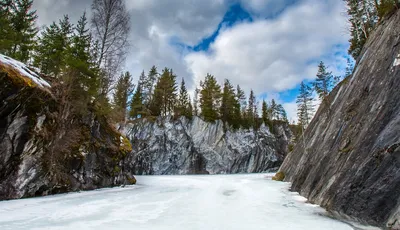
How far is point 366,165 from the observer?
5465mm

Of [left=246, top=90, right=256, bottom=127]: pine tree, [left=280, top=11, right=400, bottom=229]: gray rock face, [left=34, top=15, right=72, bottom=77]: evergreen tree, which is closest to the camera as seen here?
[left=280, top=11, right=400, bottom=229]: gray rock face

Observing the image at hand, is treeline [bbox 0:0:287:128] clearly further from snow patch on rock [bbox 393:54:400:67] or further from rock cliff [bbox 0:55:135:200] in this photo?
snow patch on rock [bbox 393:54:400:67]

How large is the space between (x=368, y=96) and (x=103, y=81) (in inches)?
629

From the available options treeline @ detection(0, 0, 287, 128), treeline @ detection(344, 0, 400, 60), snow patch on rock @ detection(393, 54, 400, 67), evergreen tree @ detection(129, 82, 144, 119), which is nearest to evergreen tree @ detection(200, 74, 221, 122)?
evergreen tree @ detection(129, 82, 144, 119)

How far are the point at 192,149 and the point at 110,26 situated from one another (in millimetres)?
30298

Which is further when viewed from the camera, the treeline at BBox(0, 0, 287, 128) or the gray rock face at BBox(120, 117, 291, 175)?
the gray rock face at BBox(120, 117, 291, 175)

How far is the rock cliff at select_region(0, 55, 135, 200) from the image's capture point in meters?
7.98

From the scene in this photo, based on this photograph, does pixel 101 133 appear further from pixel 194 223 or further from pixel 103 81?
pixel 194 223

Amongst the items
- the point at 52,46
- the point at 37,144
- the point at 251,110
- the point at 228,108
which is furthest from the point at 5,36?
the point at 251,110

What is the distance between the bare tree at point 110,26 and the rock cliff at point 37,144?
4.52 meters

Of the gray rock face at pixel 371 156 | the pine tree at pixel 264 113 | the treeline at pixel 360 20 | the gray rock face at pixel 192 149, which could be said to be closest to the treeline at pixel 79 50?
the gray rock face at pixel 371 156

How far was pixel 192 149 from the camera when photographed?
41.8m

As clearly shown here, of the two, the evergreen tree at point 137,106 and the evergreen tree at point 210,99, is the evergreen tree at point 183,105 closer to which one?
the evergreen tree at point 210,99

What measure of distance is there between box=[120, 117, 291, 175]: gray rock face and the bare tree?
1058 inches
